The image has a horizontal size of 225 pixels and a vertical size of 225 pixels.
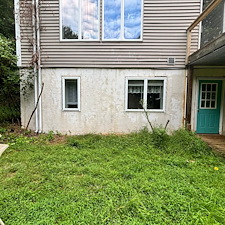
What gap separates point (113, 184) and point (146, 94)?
12.7 ft

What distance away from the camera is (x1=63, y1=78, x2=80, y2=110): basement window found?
6.11m

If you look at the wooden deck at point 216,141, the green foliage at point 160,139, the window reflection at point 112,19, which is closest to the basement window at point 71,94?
the window reflection at point 112,19

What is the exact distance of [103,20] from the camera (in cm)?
578

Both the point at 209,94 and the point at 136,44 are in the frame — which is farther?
the point at 209,94

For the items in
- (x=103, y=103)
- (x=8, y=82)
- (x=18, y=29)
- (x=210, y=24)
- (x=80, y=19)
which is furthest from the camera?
(x=8, y=82)

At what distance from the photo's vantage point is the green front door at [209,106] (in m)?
6.17

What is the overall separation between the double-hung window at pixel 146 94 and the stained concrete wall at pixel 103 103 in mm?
173

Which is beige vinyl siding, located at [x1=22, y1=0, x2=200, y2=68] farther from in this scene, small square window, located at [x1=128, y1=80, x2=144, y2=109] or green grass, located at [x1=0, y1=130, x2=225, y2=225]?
green grass, located at [x1=0, y1=130, x2=225, y2=225]

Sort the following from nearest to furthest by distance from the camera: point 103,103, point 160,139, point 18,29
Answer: point 160,139
point 18,29
point 103,103

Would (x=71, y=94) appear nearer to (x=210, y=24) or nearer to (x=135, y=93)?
(x=135, y=93)

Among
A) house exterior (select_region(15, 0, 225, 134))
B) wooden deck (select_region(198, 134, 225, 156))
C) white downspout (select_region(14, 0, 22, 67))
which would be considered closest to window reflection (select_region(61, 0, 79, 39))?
house exterior (select_region(15, 0, 225, 134))

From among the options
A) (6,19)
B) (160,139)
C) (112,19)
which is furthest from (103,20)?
(6,19)

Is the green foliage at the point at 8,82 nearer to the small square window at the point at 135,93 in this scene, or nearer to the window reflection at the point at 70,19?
the window reflection at the point at 70,19

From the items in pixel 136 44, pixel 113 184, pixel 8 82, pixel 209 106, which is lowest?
pixel 113 184
